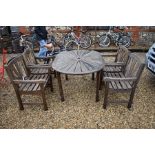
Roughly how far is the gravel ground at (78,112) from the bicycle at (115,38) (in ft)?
12.3

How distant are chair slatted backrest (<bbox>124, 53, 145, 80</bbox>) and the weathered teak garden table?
2.04ft

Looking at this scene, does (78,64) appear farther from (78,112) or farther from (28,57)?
(28,57)

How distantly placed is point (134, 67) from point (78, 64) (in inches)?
47.5

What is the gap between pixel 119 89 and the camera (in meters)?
3.52

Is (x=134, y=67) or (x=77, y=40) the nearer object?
Answer: (x=134, y=67)

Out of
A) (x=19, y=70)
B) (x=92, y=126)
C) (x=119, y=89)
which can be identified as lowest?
(x=92, y=126)

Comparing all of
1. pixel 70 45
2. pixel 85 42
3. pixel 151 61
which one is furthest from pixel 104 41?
pixel 151 61

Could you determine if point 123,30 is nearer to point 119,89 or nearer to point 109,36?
point 109,36

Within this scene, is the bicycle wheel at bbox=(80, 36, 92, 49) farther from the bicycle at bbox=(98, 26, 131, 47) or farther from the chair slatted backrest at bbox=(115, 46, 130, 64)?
the chair slatted backrest at bbox=(115, 46, 130, 64)

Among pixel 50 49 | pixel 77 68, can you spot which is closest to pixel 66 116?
pixel 77 68

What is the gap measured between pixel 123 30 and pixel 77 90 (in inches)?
181

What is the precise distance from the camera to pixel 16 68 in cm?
368

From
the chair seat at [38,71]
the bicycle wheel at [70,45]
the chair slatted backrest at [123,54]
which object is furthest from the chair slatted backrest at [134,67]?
the bicycle wheel at [70,45]

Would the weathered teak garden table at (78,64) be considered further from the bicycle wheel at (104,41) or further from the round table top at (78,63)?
the bicycle wheel at (104,41)
